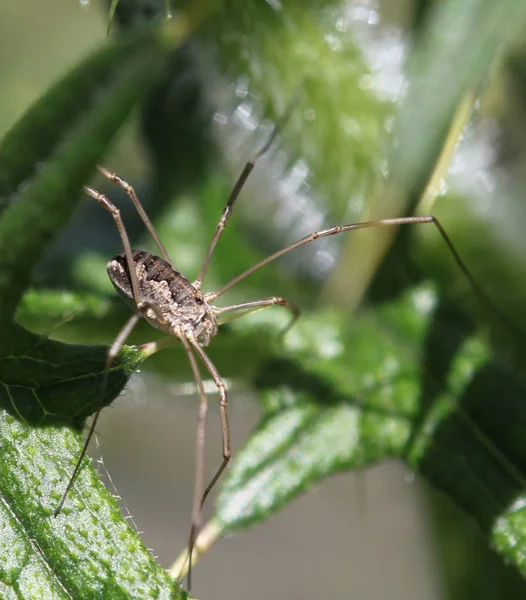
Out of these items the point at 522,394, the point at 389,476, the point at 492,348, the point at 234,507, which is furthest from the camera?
the point at 389,476

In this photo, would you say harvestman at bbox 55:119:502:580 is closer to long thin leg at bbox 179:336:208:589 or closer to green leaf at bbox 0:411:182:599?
long thin leg at bbox 179:336:208:589

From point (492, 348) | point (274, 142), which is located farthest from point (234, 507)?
point (274, 142)

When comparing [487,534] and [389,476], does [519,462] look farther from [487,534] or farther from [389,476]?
[389,476]

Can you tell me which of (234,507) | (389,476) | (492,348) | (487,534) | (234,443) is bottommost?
(487,534)

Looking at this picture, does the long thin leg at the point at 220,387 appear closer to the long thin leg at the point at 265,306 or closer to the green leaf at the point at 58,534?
the long thin leg at the point at 265,306

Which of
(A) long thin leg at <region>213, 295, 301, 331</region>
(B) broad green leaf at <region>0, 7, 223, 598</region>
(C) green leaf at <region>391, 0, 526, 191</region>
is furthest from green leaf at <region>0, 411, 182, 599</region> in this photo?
(C) green leaf at <region>391, 0, 526, 191</region>

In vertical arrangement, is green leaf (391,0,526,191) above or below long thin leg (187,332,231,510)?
above

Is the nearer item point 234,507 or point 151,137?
point 234,507

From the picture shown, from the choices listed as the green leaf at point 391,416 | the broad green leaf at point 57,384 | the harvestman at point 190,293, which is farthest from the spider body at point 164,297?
the broad green leaf at point 57,384
